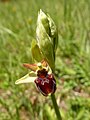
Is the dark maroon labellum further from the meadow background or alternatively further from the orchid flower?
the meadow background

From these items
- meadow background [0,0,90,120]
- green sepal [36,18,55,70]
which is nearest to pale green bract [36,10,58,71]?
green sepal [36,18,55,70]

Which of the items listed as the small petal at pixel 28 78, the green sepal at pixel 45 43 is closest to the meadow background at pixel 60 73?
the small petal at pixel 28 78

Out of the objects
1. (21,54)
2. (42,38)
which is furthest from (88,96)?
(42,38)

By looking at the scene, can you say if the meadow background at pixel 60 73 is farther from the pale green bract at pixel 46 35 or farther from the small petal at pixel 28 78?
the pale green bract at pixel 46 35

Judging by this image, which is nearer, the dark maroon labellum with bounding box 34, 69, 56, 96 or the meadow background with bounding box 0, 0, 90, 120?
the dark maroon labellum with bounding box 34, 69, 56, 96

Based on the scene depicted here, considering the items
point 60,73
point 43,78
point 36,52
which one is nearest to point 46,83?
point 43,78

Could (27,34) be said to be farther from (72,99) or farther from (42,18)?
(42,18)
